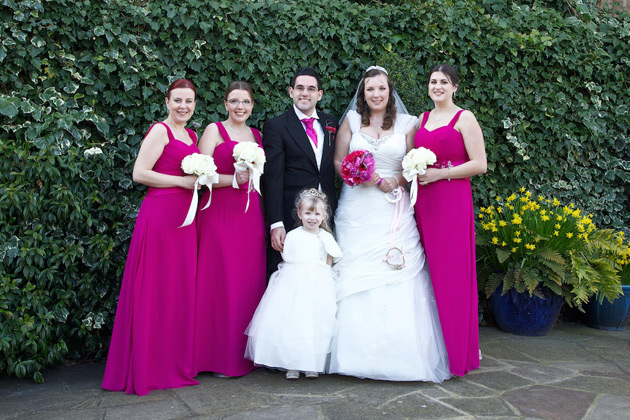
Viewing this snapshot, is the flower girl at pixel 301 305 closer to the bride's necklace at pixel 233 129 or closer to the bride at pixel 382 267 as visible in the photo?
the bride at pixel 382 267

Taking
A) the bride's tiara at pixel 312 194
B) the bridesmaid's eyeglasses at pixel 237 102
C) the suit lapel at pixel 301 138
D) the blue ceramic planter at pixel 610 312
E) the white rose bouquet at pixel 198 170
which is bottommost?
the blue ceramic planter at pixel 610 312

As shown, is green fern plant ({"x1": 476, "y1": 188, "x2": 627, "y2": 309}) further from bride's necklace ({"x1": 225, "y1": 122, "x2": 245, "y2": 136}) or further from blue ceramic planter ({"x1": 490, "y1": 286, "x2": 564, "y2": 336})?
bride's necklace ({"x1": 225, "y1": 122, "x2": 245, "y2": 136})

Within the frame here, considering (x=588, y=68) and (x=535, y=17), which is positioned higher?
(x=535, y=17)

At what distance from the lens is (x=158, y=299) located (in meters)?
4.01

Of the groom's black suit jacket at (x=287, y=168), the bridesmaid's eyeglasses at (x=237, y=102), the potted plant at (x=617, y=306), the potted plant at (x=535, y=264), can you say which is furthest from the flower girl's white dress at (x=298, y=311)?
the potted plant at (x=617, y=306)

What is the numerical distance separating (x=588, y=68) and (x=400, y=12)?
2.10 metres


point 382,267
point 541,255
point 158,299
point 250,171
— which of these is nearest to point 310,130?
point 250,171

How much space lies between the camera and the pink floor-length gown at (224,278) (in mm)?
4246

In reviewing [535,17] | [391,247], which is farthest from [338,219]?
[535,17]

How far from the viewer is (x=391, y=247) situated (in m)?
4.31

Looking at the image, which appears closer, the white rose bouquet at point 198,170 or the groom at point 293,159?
the white rose bouquet at point 198,170

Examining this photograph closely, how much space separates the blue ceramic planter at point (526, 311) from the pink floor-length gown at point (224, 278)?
8.51ft

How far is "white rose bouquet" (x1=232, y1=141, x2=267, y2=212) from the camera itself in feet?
13.1

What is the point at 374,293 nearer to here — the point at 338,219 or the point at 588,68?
the point at 338,219
